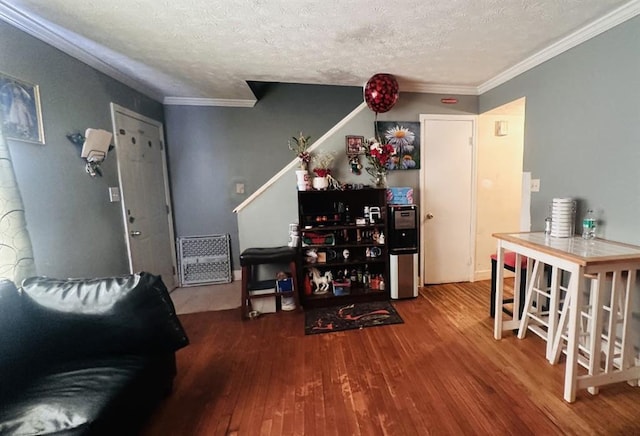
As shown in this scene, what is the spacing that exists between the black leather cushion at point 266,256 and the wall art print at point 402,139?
5.10 feet

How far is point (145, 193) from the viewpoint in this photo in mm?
3100

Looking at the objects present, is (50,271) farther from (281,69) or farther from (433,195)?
(433,195)

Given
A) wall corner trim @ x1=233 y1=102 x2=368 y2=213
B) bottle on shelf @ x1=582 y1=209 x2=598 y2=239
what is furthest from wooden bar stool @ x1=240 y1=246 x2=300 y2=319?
bottle on shelf @ x1=582 y1=209 x2=598 y2=239

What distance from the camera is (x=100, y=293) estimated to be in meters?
1.52

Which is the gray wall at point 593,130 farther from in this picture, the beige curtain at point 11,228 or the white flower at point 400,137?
the beige curtain at point 11,228

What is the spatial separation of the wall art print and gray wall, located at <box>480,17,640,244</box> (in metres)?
1.07

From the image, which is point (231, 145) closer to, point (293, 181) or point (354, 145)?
point (293, 181)

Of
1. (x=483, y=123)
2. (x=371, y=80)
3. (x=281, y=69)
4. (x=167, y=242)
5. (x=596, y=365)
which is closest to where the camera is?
(x=596, y=365)

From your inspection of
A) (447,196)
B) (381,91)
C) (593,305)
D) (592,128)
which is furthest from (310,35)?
(593,305)

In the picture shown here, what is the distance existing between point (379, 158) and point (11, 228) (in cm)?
287

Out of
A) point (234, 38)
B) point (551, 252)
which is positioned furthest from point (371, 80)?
point (551, 252)

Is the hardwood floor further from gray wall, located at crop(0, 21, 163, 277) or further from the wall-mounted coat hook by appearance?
the wall-mounted coat hook

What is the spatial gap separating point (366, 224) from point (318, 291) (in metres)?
0.93

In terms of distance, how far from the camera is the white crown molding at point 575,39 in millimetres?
1755
